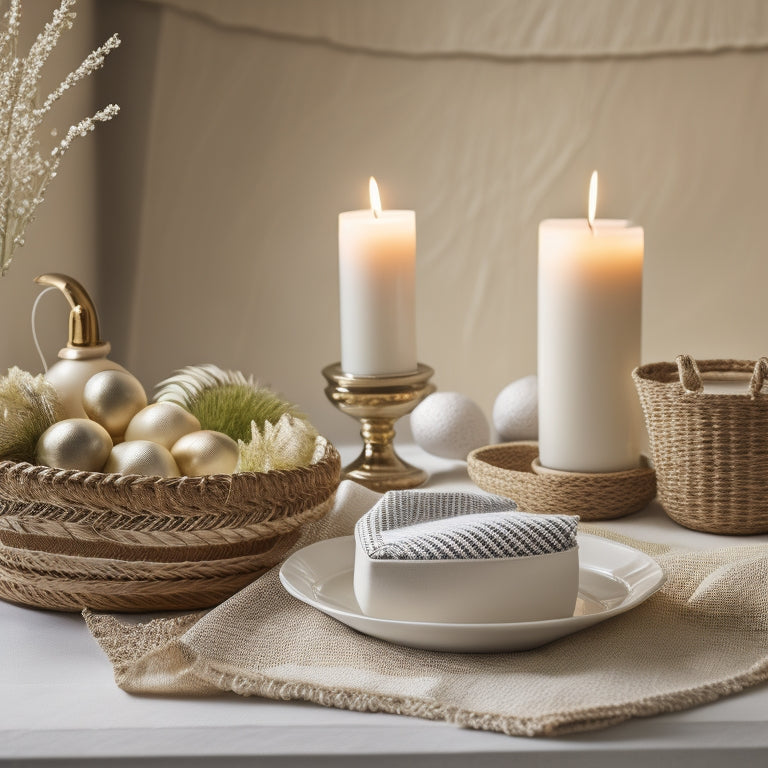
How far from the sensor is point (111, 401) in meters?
0.62

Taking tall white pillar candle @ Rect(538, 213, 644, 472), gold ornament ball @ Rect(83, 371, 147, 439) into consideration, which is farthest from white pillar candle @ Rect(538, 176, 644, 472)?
gold ornament ball @ Rect(83, 371, 147, 439)

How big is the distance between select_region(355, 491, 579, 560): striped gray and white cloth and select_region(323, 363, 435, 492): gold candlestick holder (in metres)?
0.31

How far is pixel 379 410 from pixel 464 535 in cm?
37

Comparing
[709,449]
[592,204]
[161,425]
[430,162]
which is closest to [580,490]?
[709,449]

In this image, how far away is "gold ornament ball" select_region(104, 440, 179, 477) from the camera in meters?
0.55

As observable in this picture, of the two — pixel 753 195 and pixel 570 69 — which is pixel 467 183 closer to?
pixel 570 69

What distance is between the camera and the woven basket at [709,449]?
0.67m

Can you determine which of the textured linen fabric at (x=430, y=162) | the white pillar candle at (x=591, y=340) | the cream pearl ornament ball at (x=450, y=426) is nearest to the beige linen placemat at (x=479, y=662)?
the white pillar candle at (x=591, y=340)

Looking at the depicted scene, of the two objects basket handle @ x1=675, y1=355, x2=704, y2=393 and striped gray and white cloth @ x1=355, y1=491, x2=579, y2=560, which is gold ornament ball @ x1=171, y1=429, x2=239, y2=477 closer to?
striped gray and white cloth @ x1=355, y1=491, x2=579, y2=560

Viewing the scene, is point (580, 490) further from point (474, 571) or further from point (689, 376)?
point (474, 571)

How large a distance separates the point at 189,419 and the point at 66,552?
0.11 meters

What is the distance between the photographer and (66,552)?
54 cm

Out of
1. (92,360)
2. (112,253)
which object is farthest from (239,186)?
(92,360)

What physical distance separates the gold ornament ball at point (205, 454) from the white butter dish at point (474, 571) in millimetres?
128
